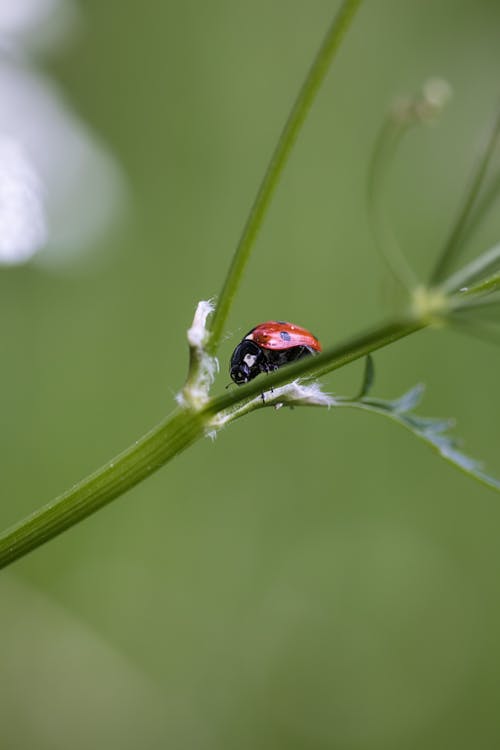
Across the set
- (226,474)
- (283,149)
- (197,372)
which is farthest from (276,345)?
(226,474)

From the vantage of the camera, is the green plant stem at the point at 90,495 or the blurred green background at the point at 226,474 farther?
the blurred green background at the point at 226,474

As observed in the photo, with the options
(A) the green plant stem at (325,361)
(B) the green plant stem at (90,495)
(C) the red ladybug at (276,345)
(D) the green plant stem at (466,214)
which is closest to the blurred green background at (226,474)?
(C) the red ladybug at (276,345)

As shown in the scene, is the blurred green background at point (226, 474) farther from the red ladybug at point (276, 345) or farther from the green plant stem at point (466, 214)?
→ the green plant stem at point (466, 214)

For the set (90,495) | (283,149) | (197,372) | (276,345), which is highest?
(276,345)

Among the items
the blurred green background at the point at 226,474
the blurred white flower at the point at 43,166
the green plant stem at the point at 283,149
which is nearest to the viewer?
the green plant stem at the point at 283,149

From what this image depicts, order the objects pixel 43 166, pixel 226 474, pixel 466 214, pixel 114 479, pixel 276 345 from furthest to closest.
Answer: pixel 226 474 < pixel 43 166 < pixel 276 345 < pixel 114 479 < pixel 466 214

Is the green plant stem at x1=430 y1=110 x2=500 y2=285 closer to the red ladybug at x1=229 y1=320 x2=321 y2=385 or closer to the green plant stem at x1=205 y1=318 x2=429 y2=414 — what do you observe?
the green plant stem at x1=205 y1=318 x2=429 y2=414

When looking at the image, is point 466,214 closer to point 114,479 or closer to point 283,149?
point 283,149
